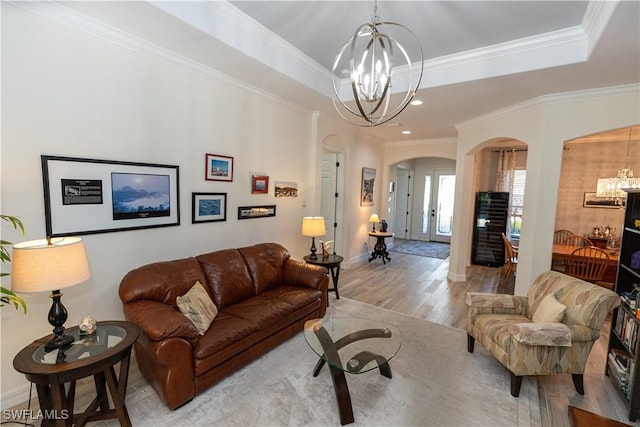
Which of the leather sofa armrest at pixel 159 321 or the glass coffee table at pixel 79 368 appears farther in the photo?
the leather sofa armrest at pixel 159 321

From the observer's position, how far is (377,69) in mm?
2041

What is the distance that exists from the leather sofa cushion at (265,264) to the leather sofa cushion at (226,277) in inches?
3.1

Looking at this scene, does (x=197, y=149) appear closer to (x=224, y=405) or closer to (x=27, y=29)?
(x=27, y=29)

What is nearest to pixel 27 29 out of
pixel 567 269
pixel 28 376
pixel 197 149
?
pixel 197 149

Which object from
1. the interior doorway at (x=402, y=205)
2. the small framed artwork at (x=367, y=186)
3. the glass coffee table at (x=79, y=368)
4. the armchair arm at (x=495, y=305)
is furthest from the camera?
the interior doorway at (x=402, y=205)

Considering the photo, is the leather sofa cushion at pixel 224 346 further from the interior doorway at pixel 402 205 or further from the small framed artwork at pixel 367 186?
the interior doorway at pixel 402 205

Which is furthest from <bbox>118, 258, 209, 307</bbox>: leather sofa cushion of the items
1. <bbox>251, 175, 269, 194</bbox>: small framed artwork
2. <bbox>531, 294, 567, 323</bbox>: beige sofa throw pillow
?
<bbox>531, 294, 567, 323</bbox>: beige sofa throw pillow

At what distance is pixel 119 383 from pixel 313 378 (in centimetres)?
141

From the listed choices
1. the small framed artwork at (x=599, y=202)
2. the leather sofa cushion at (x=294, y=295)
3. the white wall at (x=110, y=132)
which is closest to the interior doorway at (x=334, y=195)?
the white wall at (x=110, y=132)

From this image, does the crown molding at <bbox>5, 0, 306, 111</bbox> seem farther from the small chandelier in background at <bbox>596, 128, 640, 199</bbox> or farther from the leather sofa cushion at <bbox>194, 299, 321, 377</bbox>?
the small chandelier in background at <bbox>596, 128, 640, 199</bbox>

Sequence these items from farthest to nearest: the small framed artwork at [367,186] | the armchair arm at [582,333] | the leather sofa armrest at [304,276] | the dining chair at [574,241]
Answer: the small framed artwork at [367,186]
the dining chair at [574,241]
the leather sofa armrest at [304,276]
the armchair arm at [582,333]

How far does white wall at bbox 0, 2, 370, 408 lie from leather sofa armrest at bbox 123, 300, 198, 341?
A: 0.53 meters

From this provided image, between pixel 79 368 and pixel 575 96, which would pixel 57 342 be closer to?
pixel 79 368

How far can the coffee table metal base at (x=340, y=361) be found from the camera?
2.07 m
